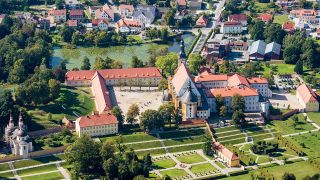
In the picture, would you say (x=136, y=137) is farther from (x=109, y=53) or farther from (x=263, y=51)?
(x=263, y=51)

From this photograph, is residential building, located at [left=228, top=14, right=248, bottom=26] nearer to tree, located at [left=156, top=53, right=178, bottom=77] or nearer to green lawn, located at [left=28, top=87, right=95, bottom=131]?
tree, located at [left=156, top=53, right=178, bottom=77]

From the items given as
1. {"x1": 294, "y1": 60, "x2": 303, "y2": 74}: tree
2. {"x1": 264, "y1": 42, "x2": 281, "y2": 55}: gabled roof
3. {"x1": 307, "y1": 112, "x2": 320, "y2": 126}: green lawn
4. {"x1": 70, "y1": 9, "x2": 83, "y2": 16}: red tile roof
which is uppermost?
{"x1": 70, "y1": 9, "x2": 83, "y2": 16}: red tile roof

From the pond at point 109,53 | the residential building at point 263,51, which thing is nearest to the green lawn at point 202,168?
the pond at point 109,53

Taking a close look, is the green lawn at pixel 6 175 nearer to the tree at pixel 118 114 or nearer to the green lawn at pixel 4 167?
the green lawn at pixel 4 167

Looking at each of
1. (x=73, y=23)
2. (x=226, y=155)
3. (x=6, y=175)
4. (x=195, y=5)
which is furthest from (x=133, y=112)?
(x=195, y=5)

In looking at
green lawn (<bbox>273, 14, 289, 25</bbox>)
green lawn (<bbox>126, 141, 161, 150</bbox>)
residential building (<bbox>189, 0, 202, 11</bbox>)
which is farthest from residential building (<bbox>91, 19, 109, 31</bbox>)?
green lawn (<bbox>126, 141, 161, 150</bbox>)
